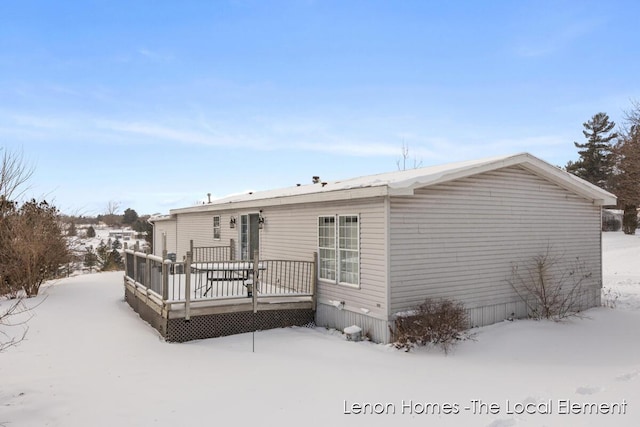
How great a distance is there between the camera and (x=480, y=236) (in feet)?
27.1

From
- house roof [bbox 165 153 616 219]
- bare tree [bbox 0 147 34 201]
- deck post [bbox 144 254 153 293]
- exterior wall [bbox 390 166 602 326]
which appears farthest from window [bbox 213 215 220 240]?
exterior wall [bbox 390 166 602 326]

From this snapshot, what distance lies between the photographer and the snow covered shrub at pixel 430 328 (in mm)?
6672

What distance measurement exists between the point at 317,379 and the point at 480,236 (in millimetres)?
4735

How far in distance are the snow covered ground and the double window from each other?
1170 millimetres

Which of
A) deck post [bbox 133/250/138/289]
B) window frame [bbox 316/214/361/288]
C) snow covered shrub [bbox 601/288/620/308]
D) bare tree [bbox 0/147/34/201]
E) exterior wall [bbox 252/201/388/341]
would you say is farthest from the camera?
snow covered shrub [bbox 601/288/620/308]

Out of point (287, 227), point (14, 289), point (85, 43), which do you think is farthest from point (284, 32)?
point (14, 289)

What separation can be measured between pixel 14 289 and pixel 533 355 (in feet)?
46.5

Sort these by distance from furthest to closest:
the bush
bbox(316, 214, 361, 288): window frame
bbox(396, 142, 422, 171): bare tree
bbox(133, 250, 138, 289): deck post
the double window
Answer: bbox(396, 142, 422, 171): bare tree, the bush, bbox(133, 250, 138, 289): deck post, the double window, bbox(316, 214, 361, 288): window frame

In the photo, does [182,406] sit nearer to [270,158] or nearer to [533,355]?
[533,355]

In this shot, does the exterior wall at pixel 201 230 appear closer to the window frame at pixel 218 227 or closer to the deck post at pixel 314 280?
the window frame at pixel 218 227

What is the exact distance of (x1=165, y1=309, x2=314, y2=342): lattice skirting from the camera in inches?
290

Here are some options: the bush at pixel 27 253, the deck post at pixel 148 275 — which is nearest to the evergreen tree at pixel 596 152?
the deck post at pixel 148 275

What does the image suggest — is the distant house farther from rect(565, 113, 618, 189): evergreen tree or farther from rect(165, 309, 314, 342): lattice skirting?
rect(565, 113, 618, 189): evergreen tree

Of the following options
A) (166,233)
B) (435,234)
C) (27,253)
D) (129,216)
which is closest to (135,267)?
(27,253)
